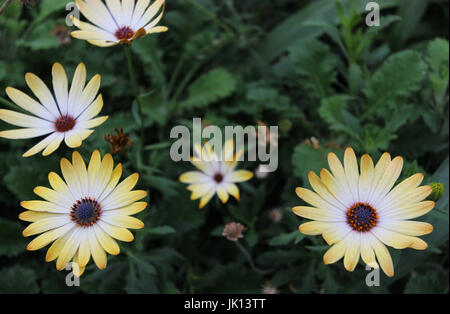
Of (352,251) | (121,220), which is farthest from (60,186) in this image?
(352,251)

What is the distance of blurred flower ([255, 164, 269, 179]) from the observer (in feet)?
7.91

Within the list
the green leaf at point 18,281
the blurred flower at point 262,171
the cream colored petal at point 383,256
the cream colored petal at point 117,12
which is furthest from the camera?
the blurred flower at point 262,171

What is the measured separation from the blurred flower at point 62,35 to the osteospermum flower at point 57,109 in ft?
2.27

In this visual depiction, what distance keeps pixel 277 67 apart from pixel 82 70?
1538 millimetres

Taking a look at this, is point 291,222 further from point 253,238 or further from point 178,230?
point 178,230

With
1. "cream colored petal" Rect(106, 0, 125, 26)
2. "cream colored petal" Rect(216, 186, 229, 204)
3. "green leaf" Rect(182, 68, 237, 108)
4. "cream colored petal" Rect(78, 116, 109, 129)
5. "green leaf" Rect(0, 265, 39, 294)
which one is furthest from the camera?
"green leaf" Rect(182, 68, 237, 108)

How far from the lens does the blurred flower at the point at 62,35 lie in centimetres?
234

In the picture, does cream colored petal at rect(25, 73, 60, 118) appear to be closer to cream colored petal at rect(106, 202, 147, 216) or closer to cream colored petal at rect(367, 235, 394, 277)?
cream colored petal at rect(106, 202, 147, 216)

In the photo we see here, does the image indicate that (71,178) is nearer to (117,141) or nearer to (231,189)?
(117,141)

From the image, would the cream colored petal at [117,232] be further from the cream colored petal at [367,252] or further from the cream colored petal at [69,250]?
the cream colored petal at [367,252]

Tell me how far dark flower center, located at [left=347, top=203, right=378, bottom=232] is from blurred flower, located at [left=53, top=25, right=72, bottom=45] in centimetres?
168

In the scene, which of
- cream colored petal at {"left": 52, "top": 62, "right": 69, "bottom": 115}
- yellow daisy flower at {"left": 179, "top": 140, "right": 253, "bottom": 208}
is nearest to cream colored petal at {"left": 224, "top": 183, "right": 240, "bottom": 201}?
yellow daisy flower at {"left": 179, "top": 140, "right": 253, "bottom": 208}

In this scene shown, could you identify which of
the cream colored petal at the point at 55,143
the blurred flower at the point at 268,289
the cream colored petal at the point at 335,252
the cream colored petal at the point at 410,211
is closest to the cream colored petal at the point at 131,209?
the cream colored petal at the point at 55,143

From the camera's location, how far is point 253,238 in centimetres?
225
